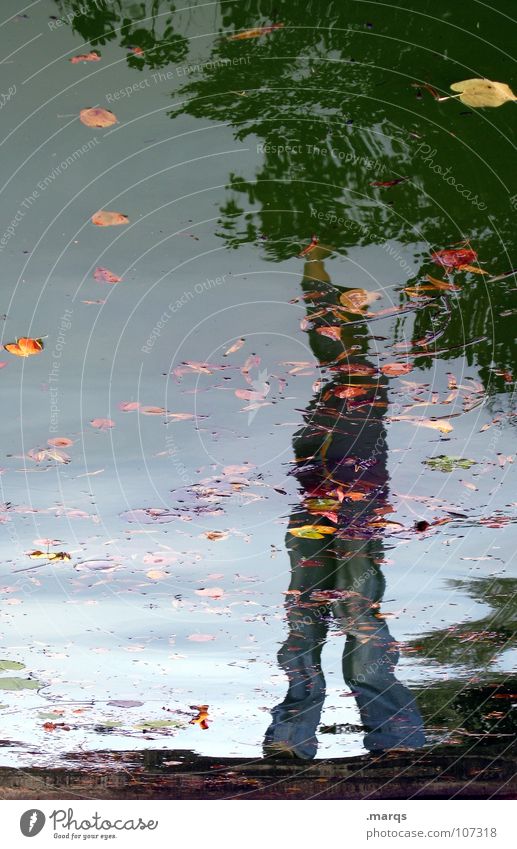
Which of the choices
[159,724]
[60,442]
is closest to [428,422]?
[60,442]

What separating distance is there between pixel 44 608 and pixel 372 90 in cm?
364

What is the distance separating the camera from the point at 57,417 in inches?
154

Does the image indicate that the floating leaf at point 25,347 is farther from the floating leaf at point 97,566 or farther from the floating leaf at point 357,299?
the floating leaf at point 97,566

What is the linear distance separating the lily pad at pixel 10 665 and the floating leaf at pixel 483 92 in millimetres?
4326

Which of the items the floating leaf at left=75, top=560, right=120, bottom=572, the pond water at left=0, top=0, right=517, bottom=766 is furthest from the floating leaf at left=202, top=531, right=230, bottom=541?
the floating leaf at left=75, top=560, right=120, bottom=572

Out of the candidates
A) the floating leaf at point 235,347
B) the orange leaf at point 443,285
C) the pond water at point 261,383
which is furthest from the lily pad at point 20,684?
the orange leaf at point 443,285

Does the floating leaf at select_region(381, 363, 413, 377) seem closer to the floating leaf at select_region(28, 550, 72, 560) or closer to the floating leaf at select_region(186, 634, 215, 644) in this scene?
the floating leaf at select_region(28, 550, 72, 560)

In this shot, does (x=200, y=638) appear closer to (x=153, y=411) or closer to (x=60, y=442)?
(x=60, y=442)

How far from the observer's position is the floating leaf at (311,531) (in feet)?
15.3

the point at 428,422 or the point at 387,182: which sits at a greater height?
the point at 387,182

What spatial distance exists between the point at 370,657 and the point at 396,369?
209 cm

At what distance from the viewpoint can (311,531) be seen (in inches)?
186

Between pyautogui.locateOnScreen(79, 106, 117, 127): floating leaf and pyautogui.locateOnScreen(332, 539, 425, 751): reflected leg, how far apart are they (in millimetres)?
2633

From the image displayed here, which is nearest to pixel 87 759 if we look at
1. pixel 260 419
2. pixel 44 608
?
pixel 44 608
